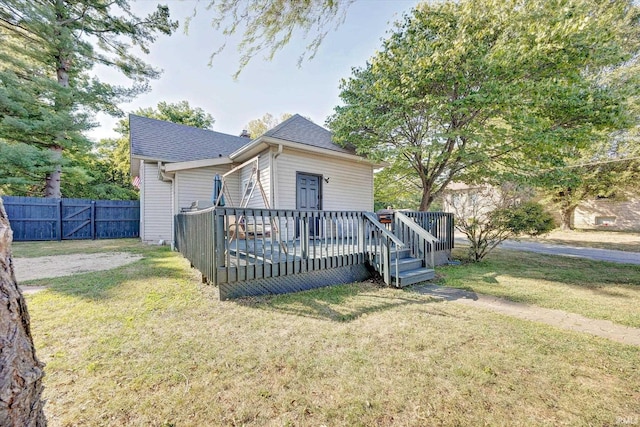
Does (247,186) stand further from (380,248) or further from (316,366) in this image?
(316,366)

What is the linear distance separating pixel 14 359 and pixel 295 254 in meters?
3.68

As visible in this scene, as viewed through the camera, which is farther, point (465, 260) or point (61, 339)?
Answer: point (465, 260)

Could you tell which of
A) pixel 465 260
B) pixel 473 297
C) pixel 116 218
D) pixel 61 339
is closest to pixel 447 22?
pixel 465 260

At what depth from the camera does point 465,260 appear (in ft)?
25.4

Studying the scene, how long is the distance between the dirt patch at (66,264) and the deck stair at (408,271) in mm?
6532

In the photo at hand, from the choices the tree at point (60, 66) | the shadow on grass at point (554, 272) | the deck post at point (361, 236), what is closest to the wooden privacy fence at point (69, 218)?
the tree at point (60, 66)

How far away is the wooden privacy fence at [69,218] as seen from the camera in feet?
36.0

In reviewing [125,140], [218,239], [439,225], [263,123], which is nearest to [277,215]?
[218,239]

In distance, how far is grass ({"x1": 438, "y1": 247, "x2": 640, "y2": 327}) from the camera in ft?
12.7

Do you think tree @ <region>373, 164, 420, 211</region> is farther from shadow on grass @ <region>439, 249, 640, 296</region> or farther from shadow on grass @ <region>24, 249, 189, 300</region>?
shadow on grass @ <region>24, 249, 189, 300</region>

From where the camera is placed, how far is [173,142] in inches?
462

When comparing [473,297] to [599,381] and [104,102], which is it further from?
[104,102]

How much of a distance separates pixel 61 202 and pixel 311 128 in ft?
39.7

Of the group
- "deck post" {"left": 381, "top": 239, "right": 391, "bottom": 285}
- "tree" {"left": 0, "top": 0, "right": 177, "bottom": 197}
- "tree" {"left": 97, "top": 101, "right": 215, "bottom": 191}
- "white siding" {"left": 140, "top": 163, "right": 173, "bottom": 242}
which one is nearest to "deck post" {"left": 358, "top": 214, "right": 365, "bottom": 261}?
"deck post" {"left": 381, "top": 239, "right": 391, "bottom": 285}
